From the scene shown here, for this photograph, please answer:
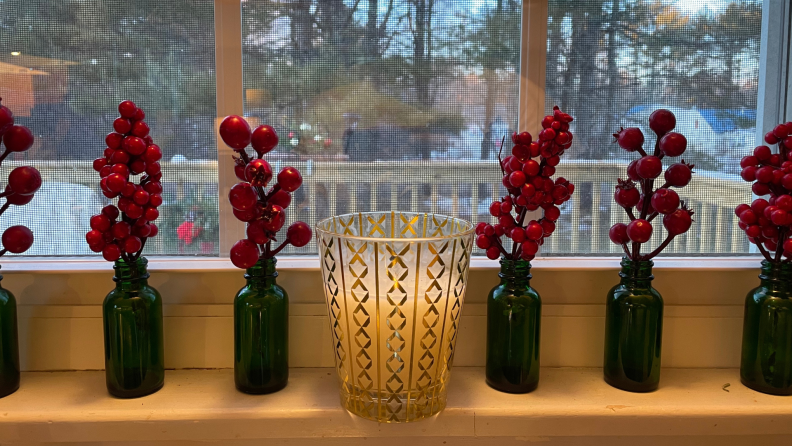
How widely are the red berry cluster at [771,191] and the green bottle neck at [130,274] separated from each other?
907mm

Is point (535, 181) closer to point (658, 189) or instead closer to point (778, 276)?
point (658, 189)

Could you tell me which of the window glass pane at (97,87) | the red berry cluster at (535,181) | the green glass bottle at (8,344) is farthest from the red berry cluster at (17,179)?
the red berry cluster at (535,181)

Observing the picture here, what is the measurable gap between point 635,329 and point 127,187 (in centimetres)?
77

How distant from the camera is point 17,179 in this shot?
2.95ft

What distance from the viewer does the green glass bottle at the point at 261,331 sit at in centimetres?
98

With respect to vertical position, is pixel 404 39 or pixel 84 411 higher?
pixel 404 39

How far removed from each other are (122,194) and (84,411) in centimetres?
32

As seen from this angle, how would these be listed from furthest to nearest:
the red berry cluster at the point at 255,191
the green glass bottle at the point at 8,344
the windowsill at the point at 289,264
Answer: the windowsill at the point at 289,264, the green glass bottle at the point at 8,344, the red berry cluster at the point at 255,191

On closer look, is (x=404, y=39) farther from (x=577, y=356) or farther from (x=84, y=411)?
(x=84, y=411)

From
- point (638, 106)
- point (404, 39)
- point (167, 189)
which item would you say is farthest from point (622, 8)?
point (167, 189)

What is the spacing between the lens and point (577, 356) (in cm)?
111

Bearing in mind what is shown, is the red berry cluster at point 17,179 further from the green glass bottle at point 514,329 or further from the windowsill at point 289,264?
the green glass bottle at point 514,329

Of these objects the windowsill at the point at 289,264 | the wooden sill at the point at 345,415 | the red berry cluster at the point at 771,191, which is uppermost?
the red berry cluster at the point at 771,191

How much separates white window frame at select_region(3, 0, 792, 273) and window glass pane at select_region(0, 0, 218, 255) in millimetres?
29
